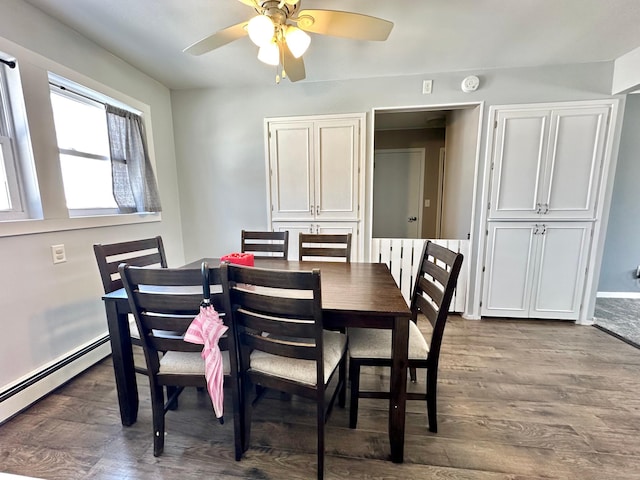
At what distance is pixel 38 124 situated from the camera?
5.77 feet

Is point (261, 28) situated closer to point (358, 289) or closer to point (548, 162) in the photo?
point (358, 289)

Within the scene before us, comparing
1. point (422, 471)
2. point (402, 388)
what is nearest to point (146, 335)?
point (402, 388)

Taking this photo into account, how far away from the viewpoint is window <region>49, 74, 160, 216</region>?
2041mm

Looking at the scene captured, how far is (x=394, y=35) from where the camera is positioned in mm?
2031

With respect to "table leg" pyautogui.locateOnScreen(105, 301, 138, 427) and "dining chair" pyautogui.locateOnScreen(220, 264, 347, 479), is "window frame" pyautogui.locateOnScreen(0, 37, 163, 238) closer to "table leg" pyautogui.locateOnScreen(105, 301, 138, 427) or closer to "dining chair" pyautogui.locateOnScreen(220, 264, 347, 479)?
"table leg" pyautogui.locateOnScreen(105, 301, 138, 427)

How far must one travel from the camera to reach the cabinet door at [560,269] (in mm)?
2643

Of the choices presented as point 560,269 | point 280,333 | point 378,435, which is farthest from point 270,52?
point 560,269

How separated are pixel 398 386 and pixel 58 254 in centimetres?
230

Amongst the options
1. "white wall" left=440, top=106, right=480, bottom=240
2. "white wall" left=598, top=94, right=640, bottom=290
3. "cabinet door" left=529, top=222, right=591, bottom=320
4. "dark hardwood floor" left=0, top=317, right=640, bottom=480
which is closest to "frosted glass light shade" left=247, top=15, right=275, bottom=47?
"dark hardwood floor" left=0, top=317, right=640, bottom=480

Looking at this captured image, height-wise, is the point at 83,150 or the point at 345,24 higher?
the point at 345,24

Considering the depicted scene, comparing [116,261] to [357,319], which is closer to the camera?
[357,319]

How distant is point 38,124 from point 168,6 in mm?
1131

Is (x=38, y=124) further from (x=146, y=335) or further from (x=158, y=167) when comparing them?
(x=146, y=335)

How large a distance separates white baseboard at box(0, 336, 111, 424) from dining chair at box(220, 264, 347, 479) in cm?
145
